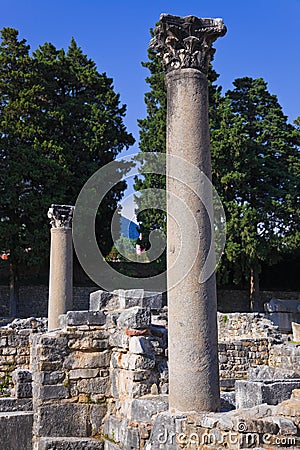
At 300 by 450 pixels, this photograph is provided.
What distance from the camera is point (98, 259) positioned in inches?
966

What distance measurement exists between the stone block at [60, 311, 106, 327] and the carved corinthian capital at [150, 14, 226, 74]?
3232 millimetres

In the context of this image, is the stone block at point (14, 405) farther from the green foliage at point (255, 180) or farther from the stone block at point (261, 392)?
the green foliage at point (255, 180)

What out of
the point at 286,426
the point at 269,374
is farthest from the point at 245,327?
the point at 286,426

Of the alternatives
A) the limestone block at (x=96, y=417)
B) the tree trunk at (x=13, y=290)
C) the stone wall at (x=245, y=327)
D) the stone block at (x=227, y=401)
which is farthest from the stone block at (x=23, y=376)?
the tree trunk at (x=13, y=290)

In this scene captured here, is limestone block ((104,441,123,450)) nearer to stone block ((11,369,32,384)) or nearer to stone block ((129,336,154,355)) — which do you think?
stone block ((129,336,154,355))

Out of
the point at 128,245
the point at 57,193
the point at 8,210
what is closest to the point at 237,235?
the point at 128,245

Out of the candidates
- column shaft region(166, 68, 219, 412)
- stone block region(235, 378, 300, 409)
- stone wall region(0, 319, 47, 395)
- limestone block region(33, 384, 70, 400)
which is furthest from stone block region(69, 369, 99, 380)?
stone wall region(0, 319, 47, 395)

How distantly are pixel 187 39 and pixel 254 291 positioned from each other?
22.7 m

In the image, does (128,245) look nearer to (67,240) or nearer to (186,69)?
(67,240)

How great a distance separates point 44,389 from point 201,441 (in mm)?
2840

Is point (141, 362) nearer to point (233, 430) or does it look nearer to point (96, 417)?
point (96, 417)

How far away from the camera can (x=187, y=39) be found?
5.57 metres

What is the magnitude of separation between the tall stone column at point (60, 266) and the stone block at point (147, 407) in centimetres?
665

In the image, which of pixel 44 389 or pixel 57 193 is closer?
pixel 44 389
